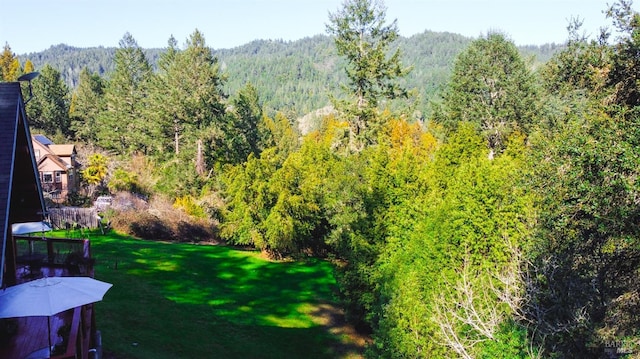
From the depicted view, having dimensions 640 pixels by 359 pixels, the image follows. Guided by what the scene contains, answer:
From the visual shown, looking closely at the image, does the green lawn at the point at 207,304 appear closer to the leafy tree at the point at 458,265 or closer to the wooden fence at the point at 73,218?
the wooden fence at the point at 73,218

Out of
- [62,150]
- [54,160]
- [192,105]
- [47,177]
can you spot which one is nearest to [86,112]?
[62,150]

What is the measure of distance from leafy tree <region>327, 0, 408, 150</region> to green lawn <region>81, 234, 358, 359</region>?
1254 cm

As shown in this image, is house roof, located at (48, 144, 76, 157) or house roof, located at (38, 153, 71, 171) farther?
house roof, located at (48, 144, 76, 157)

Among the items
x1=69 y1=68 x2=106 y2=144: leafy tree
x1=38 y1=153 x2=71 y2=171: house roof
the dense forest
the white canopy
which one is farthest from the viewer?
x1=69 y1=68 x2=106 y2=144: leafy tree

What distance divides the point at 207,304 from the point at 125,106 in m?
47.2

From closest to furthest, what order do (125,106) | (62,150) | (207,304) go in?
(207,304)
(62,150)
(125,106)

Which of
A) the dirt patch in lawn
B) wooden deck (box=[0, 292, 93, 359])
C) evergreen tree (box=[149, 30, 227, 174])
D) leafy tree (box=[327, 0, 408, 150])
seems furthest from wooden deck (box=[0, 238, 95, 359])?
evergreen tree (box=[149, 30, 227, 174])

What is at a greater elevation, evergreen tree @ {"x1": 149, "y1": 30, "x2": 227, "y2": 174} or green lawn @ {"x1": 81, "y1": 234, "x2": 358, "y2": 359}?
evergreen tree @ {"x1": 149, "y1": 30, "x2": 227, "y2": 174}

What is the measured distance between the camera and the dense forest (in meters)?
10.9

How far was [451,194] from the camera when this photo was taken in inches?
655

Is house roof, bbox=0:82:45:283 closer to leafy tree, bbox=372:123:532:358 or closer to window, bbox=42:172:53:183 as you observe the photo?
leafy tree, bbox=372:123:532:358

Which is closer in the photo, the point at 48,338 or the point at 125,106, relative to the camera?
the point at 48,338

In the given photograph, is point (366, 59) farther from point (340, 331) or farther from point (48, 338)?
point (48, 338)

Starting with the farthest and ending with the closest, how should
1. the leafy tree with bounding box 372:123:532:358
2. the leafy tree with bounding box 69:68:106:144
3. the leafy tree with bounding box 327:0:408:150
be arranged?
the leafy tree with bounding box 69:68:106:144 < the leafy tree with bounding box 327:0:408:150 < the leafy tree with bounding box 372:123:532:358
